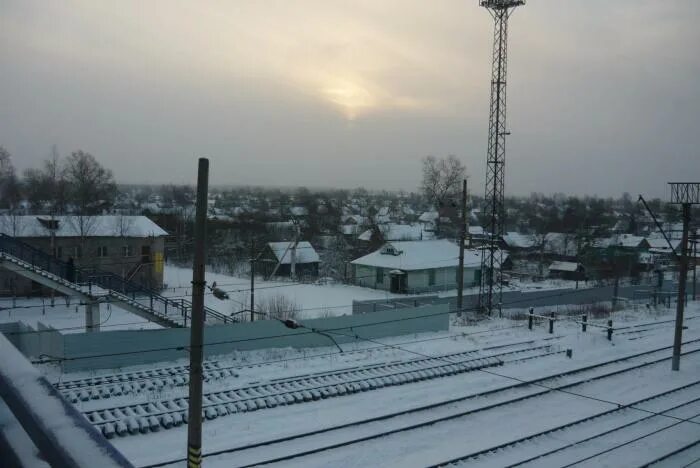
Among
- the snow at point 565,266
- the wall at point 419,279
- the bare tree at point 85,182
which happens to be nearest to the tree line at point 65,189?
the bare tree at point 85,182

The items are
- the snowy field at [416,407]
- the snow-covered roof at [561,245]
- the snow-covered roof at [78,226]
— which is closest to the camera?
the snowy field at [416,407]

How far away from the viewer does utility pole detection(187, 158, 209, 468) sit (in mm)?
5867

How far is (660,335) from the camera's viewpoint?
912 inches

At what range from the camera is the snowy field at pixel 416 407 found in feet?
34.7

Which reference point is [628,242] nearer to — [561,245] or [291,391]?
[561,245]

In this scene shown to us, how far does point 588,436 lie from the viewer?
38.3ft

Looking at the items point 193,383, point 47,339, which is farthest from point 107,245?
point 193,383

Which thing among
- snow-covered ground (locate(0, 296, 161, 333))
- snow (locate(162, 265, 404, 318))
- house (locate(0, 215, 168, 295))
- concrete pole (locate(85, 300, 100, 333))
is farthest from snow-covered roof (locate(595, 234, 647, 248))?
concrete pole (locate(85, 300, 100, 333))

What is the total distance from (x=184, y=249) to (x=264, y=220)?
62.5 feet

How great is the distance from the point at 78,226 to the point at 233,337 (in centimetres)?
1731

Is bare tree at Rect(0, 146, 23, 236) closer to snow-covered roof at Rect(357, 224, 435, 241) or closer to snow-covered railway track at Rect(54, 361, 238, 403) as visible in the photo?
snow-covered railway track at Rect(54, 361, 238, 403)

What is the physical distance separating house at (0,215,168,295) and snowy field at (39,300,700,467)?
16339 millimetres

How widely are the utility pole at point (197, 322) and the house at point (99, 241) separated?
79.5 ft

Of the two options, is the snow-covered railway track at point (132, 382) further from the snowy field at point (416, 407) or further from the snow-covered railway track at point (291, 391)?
the snow-covered railway track at point (291, 391)
